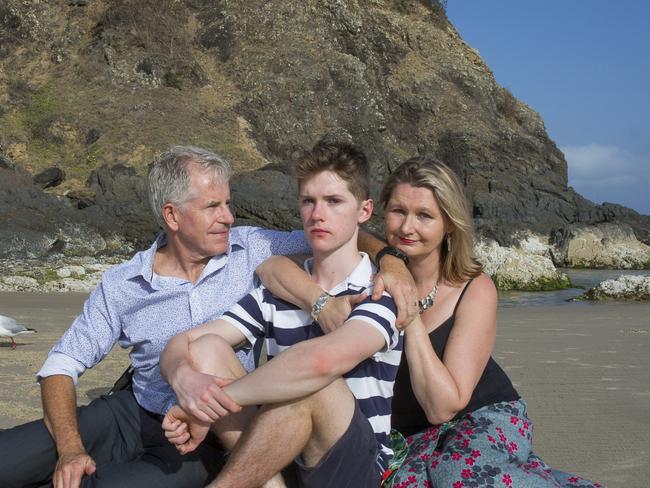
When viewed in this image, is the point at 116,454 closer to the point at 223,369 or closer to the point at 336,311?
the point at 223,369

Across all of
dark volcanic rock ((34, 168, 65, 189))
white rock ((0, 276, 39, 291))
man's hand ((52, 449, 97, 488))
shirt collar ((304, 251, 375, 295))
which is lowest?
white rock ((0, 276, 39, 291))

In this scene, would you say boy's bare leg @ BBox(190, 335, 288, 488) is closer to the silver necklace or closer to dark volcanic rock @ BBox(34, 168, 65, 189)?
the silver necklace

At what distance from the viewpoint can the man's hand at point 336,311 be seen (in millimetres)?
3371

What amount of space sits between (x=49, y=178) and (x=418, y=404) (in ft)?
97.8

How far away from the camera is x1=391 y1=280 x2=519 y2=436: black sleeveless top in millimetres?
3697

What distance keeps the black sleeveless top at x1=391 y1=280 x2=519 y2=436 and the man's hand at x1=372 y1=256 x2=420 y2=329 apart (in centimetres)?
30

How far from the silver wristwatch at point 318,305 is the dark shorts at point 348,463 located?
0.41m

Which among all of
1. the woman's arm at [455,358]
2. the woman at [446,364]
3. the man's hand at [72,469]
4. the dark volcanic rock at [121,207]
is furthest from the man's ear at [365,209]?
the dark volcanic rock at [121,207]

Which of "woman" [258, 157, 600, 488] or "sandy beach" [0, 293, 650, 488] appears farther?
"sandy beach" [0, 293, 650, 488]

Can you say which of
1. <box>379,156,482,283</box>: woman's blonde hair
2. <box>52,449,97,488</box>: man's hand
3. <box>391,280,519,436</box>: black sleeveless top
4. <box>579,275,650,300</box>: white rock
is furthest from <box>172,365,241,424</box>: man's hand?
<box>579,275,650,300</box>: white rock

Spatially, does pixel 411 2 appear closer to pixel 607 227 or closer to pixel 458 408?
pixel 607 227

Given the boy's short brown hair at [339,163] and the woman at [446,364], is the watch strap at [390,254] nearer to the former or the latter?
the woman at [446,364]

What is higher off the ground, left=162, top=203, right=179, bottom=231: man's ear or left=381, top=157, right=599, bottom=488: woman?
left=162, top=203, right=179, bottom=231: man's ear

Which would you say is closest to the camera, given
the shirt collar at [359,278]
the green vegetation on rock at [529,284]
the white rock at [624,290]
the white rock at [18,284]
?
the shirt collar at [359,278]
